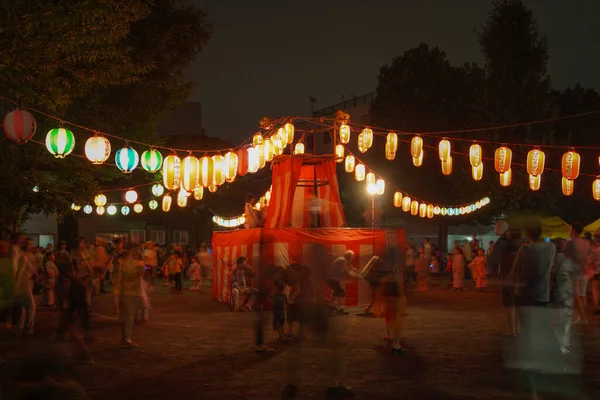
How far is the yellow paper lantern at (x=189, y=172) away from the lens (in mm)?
17406

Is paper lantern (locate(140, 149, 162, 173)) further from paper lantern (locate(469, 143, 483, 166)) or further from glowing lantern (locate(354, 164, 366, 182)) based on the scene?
paper lantern (locate(469, 143, 483, 166))

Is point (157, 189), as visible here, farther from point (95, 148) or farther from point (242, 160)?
point (95, 148)

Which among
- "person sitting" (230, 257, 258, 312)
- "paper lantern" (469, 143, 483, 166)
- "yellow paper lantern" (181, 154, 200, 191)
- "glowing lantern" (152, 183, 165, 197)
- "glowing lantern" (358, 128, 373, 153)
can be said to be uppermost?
"glowing lantern" (358, 128, 373, 153)

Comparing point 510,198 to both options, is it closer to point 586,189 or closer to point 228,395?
point 586,189

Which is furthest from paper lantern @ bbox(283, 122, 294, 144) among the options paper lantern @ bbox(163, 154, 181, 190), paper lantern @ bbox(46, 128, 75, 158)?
paper lantern @ bbox(46, 128, 75, 158)

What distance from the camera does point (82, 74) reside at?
16562mm

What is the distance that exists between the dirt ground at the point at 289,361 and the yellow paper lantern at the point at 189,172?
3.96 meters

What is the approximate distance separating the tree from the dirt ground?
4.94m

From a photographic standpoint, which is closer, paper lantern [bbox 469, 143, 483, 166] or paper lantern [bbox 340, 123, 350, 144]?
paper lantern [bbox 469, 143, 483, 166]

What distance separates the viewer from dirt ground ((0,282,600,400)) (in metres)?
7.52

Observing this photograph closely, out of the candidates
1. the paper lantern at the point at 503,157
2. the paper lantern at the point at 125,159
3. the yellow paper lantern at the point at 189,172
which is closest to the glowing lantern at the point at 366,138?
the paper lantern at the point at 503,157

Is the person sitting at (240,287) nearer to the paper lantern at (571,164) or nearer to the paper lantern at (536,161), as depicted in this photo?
the paper lantern at (536,161)

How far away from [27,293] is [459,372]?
7.56m

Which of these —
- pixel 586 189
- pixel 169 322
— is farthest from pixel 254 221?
pixel 586 189
